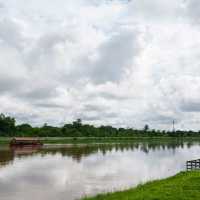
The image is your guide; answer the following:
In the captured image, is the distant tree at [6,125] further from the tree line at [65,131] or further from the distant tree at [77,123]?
the distant tree at [77,123]

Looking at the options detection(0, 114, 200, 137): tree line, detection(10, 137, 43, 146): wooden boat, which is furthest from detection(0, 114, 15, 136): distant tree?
detection(10, 137, 43, 146): wooden boat

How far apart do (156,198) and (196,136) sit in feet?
612

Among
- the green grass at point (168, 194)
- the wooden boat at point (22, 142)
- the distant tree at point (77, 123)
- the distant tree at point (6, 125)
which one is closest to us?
the green grass at point (168, 194)

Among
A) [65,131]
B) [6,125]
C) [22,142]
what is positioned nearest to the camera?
[22,142]

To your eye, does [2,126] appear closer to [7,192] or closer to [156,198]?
[7,192]

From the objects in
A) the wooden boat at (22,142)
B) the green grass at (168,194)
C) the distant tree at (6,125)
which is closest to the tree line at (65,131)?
the distant tree at (6,125)

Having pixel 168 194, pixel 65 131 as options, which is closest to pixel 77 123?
pixel 65 131

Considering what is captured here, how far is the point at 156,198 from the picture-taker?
60.2ft

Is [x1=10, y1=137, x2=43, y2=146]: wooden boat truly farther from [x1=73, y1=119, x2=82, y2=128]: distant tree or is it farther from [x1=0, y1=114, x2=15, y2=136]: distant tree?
[x1=73, y1=119, x2=82, y2=128]: distant tree

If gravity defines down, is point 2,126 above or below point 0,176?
above

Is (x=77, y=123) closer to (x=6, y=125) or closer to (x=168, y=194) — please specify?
(x=6, y=125)

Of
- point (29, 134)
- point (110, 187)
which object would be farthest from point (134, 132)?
point (110, 187)

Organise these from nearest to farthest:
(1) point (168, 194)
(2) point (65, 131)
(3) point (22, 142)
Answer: (1) point (168, 194) < (3) point (22, 142) < (2) point (65, 131)

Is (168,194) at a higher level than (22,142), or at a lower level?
lower
